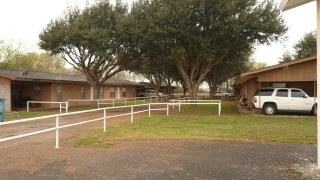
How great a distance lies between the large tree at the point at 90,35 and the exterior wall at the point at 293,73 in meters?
11.2

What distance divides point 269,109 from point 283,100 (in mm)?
929

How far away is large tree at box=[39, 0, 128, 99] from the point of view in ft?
99.0

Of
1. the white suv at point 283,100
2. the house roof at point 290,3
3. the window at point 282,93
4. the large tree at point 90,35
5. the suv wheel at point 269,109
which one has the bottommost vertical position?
the suv wheel at point 269,109

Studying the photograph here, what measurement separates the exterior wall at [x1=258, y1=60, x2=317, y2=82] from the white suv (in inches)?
37.6

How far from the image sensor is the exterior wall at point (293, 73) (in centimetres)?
2314

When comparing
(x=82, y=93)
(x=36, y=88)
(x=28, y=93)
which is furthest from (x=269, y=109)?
(x=82, y=93)

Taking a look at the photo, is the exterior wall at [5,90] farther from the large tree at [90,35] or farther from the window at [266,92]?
the window at [266,92]

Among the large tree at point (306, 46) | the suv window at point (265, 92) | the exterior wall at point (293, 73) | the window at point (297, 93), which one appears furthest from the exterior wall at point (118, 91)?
the window at point (297, 93)

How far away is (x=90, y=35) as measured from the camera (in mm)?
29734

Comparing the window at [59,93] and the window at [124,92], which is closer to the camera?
the window at [59,93]

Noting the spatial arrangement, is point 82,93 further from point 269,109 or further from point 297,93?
point 297,93

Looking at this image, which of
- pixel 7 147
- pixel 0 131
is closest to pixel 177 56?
pixel 0 131

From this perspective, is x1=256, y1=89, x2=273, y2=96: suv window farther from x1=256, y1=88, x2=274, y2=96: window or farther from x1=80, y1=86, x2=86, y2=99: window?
x1=80, y1=86, x2=86, y2=99: window

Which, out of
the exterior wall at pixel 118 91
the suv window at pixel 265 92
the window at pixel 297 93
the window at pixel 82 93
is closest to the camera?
the window at pixel 297 93
